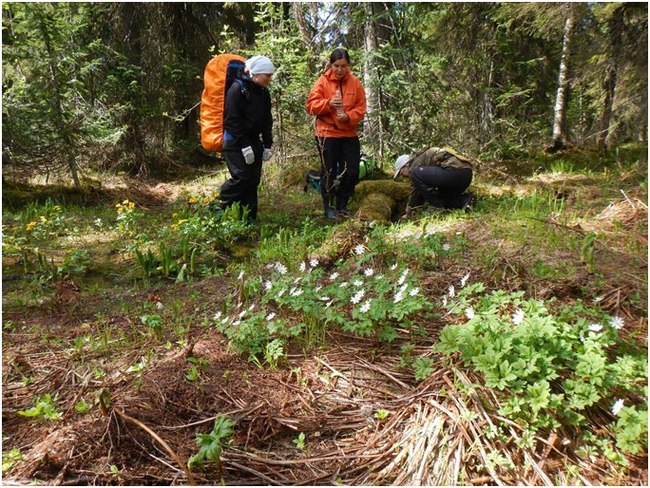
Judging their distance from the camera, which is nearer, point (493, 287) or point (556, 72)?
point (493, 287)

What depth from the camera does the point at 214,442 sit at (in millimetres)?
1889

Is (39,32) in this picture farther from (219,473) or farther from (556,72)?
(556,72)

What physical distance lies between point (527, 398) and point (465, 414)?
11.3 inches

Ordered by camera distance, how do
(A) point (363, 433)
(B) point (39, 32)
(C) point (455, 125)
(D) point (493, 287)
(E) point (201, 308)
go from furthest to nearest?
(C) point (455, 125), (B) point (39, 32), (E) point (201, 308), (D) point (493, 287), (A) point (363, 433)

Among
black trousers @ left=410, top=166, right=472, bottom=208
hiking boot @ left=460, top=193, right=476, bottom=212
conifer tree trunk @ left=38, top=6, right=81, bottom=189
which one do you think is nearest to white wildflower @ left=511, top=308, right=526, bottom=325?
hiking boot @ left=460, top=193, right=476, bottom=212

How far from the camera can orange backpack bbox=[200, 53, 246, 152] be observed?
5.44 meters

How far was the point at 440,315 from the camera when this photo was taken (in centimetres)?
287

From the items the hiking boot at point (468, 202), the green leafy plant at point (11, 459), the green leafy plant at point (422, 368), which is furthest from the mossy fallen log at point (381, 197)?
the green leafy plant at point (11, 459)

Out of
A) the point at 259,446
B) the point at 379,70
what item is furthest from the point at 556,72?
the point at 259,446

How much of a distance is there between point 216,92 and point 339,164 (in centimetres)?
193

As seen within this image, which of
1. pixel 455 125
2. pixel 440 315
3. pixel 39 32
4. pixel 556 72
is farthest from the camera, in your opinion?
pixel 556 72

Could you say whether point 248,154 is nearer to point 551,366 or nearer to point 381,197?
point 381,197

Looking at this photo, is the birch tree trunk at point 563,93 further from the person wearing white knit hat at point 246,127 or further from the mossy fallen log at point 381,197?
the person wearing white knit hat at point 246,127

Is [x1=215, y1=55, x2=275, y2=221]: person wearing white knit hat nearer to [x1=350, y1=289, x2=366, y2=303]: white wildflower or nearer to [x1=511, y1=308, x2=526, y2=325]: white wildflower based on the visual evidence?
[x1=350, y1=289, x2=366, y2=303]: white wildflower
